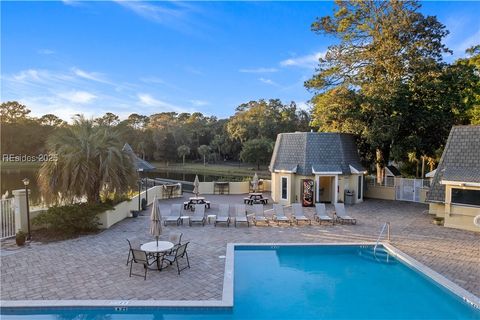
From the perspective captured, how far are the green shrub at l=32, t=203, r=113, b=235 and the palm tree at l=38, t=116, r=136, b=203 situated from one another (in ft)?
1.60

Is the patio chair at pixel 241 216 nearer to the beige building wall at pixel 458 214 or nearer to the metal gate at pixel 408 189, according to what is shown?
the beige building wall at pixel 458 214

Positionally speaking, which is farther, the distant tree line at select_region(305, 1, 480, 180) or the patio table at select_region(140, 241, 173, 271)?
the distant tree line at select_region(305, 1, 480, 180)

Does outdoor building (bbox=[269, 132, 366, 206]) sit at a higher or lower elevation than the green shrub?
higher

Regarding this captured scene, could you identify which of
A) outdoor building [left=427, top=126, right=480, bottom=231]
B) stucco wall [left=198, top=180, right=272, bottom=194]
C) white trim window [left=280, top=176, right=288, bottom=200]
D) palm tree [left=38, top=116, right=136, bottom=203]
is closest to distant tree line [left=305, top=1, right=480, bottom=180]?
outdoor building [left=427, top=126, right=480, bottom=231]

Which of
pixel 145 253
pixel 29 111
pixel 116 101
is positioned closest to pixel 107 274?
pixel 145 253

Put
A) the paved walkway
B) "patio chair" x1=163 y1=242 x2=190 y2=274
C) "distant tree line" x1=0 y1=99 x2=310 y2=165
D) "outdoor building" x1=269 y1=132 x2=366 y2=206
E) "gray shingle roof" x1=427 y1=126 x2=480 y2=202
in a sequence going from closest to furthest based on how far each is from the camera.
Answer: the paved walkway, "patio chair" x1=163 y1=242 x2=190 y2=274, "gray shingle roof" x1=427 y1=126 x2=480 y2=202, "outdoor building" x1=269 y1=132 x2=366 y2=206, "distant tree line" x1=0 y1=99 x2=310 y2=165

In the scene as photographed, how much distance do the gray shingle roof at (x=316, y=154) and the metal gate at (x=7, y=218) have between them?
43.7 ft

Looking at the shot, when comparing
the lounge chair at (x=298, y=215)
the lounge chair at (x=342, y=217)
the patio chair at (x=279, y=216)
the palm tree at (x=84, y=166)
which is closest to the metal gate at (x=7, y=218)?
the palm tree at (x=84, y=166)

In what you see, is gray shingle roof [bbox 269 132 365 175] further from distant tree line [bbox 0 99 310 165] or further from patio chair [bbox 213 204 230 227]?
distant tree line [bbox 0 99 310 165]

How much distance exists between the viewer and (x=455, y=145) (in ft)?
46.3

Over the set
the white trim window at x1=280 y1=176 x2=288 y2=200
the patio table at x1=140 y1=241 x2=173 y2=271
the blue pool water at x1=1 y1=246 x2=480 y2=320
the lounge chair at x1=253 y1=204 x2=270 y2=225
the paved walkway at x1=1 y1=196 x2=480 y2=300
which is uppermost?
the white trim window at x1=280 y1=176 x2=288 y2=200

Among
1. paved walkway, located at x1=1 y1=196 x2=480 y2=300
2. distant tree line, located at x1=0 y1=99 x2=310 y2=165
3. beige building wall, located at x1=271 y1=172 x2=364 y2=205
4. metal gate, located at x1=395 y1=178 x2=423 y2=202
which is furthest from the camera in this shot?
distant tree line, located at x1=0 y1=99 x2=310 y2=165

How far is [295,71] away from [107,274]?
67.5ft

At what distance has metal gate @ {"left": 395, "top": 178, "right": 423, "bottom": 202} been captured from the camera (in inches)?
751
